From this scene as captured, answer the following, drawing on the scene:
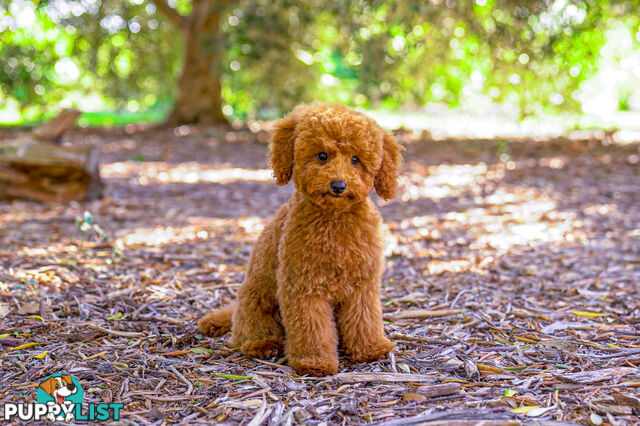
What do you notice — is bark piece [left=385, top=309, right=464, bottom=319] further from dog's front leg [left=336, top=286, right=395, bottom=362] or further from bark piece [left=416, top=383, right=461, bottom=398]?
bark piece [left=416, top=383, right=461, bottom=398]

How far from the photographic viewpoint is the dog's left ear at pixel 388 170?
9.78ft

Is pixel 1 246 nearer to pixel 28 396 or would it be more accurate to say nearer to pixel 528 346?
pixel 28 396

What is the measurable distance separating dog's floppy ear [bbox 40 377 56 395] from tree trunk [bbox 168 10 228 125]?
37.0ft

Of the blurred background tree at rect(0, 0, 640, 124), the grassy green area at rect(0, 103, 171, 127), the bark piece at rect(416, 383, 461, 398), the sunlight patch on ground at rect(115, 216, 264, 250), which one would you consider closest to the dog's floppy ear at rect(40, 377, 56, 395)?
the bark piece at rect(416, 383, 461, 398)

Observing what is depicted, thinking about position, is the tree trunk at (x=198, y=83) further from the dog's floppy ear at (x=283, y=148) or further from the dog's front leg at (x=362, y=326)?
the dog's front leg at (x=362, y=326)

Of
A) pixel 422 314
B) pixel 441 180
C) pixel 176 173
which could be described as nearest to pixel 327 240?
pixel 422 314

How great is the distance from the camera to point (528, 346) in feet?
10.9

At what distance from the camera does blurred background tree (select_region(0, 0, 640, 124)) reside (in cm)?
935

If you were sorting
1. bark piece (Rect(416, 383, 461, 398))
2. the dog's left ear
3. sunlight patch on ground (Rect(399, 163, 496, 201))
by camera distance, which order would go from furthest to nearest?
sunlight patch on ground (Rect(399, 163, 496, 201))
the dog's left ear
bark piece (Rect(416, 383, 461, 398))

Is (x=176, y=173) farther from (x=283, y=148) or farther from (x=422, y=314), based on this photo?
(x=283, y=148)

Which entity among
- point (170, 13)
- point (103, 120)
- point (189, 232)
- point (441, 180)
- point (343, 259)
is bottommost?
point (189, 232)

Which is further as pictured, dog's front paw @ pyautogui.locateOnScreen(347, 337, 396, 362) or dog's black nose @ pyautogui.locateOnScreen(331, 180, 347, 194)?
dog's front paw @ pyautogui.locateOnScreen(347, 337, 396, 362)

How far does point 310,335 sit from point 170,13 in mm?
12062

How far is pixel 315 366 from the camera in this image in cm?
287
